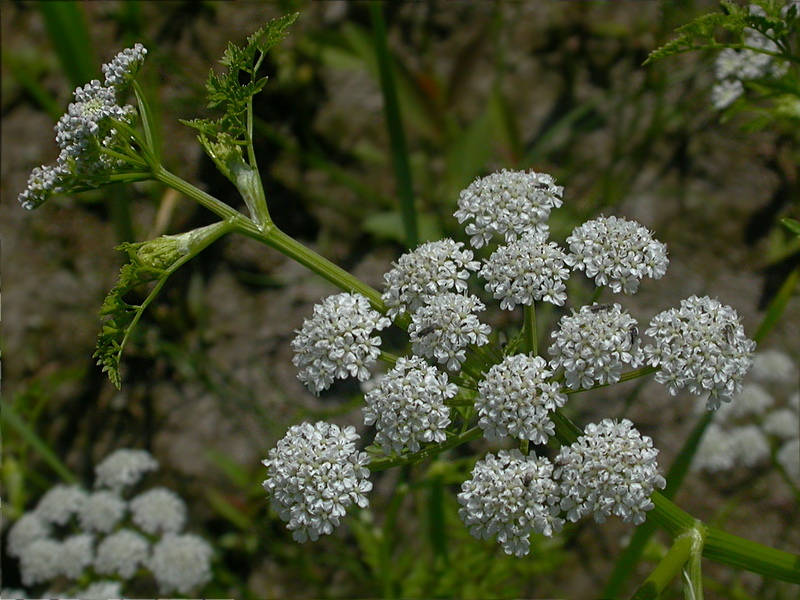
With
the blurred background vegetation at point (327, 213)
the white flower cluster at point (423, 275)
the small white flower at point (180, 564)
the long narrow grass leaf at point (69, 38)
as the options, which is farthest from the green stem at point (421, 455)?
the long narrow grass leaf at point (69, 38)

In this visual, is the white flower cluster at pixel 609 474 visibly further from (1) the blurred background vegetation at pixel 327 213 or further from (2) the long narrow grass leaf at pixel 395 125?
(1) the blurred background vegetation at pixel 327 213

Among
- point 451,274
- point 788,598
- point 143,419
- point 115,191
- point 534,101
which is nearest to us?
point 451,274

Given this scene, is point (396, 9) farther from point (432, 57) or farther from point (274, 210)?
point (274, 210)

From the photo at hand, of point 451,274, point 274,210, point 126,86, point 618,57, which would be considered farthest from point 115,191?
point 618,57

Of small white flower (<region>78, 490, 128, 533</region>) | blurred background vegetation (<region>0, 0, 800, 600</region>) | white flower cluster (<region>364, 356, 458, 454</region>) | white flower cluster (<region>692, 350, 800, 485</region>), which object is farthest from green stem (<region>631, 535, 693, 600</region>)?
small white flower (<region>78, 490, 128, 533</region>)

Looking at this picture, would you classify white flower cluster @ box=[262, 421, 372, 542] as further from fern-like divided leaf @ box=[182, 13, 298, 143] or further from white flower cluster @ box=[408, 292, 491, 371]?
fern-like divided leaf @ box=[182, 13, 298, 143]

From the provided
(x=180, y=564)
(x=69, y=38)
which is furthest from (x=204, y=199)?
(x=69, y=38)
